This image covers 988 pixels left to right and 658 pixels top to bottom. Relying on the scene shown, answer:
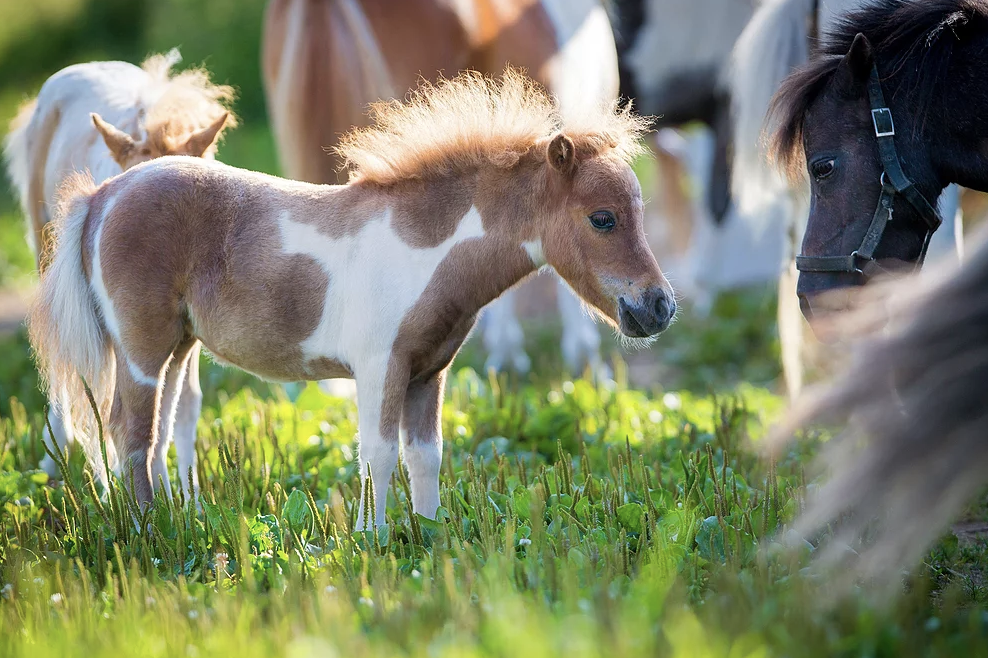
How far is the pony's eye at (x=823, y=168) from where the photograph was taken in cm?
361

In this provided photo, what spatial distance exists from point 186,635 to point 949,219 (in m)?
3.50

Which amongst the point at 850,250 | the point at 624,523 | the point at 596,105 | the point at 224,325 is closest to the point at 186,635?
the point at 224,325

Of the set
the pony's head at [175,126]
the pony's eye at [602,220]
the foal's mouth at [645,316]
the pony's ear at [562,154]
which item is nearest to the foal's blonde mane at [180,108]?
the pony's head at [175,126]

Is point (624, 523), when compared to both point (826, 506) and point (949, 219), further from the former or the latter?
point (949, 219)

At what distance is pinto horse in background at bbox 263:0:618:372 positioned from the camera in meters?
5.54

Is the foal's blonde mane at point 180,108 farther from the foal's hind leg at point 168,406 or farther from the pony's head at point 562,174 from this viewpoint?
the pony's head at point 562,174

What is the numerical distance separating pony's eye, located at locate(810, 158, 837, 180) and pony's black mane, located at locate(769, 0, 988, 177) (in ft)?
0.59

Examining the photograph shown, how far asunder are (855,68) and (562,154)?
3.88ft

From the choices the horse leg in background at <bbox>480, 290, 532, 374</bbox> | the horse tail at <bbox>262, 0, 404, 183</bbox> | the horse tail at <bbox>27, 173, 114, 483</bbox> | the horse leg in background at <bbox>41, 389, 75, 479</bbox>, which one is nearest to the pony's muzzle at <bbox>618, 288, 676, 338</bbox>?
the horse tail at <bbox>27, 173, 114, 483</bbox>

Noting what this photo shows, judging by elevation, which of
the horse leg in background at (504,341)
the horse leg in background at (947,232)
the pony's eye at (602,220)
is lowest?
the horse leg in background at (504,341)

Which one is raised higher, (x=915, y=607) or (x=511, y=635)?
(x=511, y=635)

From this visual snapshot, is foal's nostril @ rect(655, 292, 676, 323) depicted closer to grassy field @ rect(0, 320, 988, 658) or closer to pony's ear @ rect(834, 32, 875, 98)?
grassy field @ rect(0, 320, 988, 658)

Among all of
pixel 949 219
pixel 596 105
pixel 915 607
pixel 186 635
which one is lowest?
pixel 915 607

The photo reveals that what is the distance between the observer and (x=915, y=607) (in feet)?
8.54
